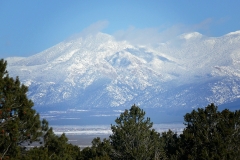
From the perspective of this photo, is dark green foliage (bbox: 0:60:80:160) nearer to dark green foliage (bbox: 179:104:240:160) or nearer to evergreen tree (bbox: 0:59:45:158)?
evergreen tree (bbox: 0:59:45:158)

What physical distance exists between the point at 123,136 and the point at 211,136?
9827 millimetres

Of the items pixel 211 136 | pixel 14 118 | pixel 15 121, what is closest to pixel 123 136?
pixel 211 136

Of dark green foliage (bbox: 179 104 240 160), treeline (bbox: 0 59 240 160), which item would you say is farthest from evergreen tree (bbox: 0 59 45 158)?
dark green foliage (bbox: 179 104 240 160)

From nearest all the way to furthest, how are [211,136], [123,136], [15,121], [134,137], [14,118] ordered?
[15,121] < [14,118] < [134,137] < [123,136] < [211,136]

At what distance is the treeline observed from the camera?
2861cm

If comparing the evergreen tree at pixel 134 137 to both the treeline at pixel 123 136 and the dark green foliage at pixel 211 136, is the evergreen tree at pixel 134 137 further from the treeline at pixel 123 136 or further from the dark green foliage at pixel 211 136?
the dark green foliage at pixel 211 136

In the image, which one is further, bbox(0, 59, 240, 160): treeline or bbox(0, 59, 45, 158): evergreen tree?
bbox(0, 59, 240, 160): treeline

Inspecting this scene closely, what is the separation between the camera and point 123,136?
42.1 m

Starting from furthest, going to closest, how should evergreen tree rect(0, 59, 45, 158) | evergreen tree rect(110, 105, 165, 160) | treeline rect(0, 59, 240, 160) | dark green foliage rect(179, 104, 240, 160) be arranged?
dark green foliage rect(179, 104, 240, 160) → evergreen tree rect(110, 105, 165, 160) → treeline rect(0, 59, 240, 160) → evergreen tree rect(0, 59, 45, 158)

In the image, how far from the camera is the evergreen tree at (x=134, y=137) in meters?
40.9

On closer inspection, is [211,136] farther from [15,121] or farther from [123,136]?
[15,121]

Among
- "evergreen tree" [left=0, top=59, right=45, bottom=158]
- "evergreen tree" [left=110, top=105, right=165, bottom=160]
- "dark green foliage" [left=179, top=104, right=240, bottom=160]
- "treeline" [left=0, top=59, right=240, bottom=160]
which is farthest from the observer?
"dark green foliage" [left=179, top=104, right=240, bottom=160]

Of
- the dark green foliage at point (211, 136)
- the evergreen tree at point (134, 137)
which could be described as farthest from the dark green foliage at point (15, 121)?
the dark green foliage at point (211, 136)

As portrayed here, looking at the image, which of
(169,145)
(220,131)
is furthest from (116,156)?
(169,145)
